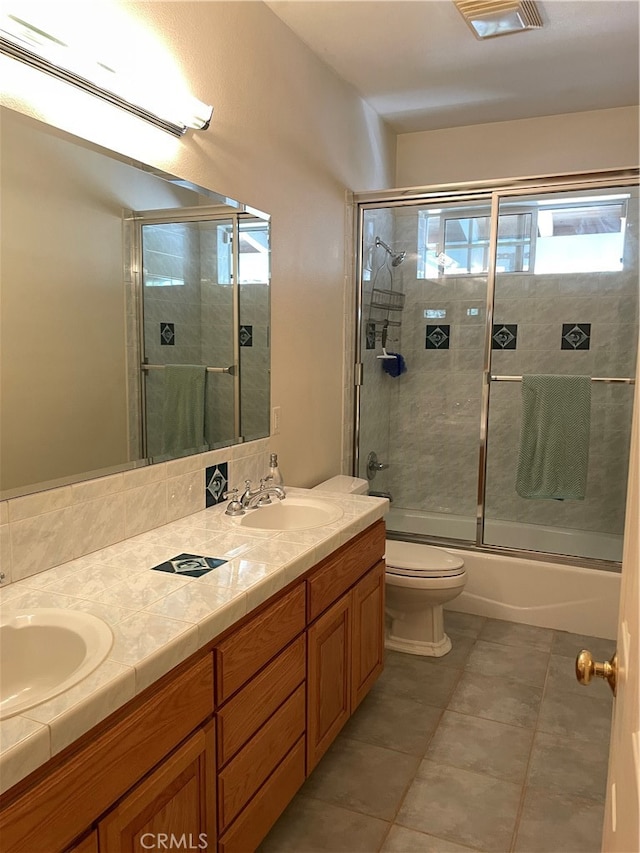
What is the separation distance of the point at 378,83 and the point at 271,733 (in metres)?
2.95

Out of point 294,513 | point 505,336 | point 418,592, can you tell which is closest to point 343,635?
point 294,513

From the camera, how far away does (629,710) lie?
754 millimetres

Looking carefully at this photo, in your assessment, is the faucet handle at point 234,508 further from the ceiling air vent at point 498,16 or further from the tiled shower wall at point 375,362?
the ceiling air vent at point 498,16

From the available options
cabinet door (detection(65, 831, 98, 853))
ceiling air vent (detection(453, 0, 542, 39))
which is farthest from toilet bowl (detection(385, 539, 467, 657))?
ceiling air vent (detection(453, 0, 542, 39))

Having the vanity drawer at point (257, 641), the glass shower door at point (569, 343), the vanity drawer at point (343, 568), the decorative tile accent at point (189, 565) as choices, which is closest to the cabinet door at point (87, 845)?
the vanity drawer at point (257, 641)

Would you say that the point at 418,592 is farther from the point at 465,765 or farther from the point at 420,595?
the point at 465,765

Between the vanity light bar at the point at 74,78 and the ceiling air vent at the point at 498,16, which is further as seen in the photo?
the ceiling air vent at the point at 498,16

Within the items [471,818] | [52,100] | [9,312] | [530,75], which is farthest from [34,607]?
[530,75]

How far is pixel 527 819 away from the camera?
192cm

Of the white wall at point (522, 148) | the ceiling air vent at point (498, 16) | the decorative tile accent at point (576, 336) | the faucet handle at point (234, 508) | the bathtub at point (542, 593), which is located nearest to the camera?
the faucet handle at point (234, 508)

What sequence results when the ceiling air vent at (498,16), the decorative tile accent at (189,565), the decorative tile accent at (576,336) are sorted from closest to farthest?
1. the decorative tile accent at (189,565)
2. the ceiling air vent at (498,16)
3. the decorative tile accent at (576,336)

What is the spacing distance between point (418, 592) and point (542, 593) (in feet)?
2.65

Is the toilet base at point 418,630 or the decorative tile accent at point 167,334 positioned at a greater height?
the decorative tile accent at point 167,334

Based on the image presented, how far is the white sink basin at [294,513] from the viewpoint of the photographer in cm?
222
